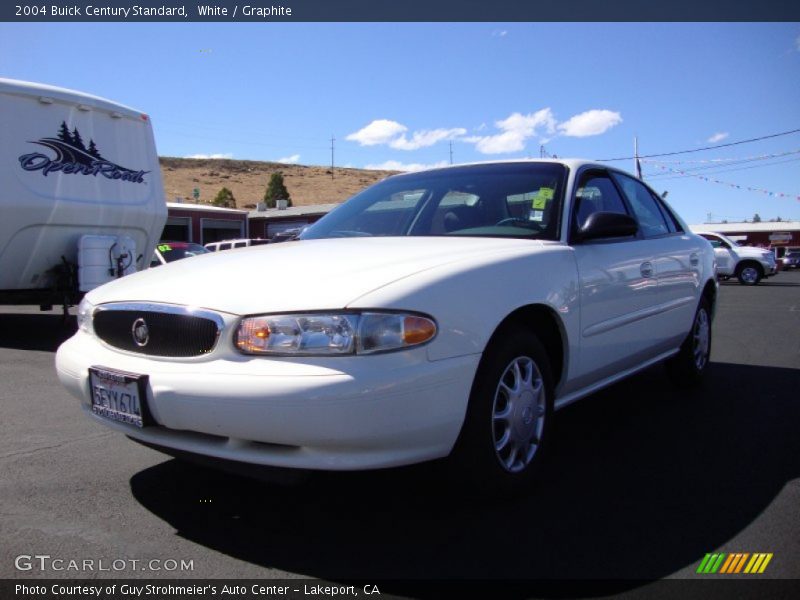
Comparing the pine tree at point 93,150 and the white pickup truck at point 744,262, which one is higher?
the pine tree at point 93,150

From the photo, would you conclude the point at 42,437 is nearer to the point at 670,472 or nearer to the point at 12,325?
the point at 670,472

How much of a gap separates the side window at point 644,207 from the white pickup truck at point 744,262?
18734mm

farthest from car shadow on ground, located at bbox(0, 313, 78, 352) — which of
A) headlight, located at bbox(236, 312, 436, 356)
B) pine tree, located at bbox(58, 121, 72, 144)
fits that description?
headlight, located at bbox(236, 312, 436, 356)

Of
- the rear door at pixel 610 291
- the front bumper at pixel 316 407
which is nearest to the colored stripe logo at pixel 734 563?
the front bumper at pixel 316 407

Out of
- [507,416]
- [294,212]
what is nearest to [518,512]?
[507,416]

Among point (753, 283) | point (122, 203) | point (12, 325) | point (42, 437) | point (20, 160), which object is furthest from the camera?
point (753, 283)

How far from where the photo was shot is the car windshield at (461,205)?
3422 millimetres

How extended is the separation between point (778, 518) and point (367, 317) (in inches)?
75.1

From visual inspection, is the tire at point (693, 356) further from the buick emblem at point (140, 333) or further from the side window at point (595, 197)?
the buick emblem at point (140, 333)

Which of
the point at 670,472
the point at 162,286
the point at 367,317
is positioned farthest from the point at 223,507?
the point at 670,472

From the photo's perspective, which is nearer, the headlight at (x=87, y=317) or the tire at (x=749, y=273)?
the headlight at (x=87, y=317)

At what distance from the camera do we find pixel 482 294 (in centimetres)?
256

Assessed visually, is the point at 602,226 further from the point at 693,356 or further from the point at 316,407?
the point at 693,356

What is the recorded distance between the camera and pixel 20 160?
7395 mm
